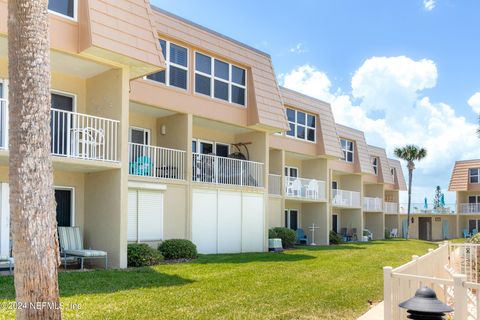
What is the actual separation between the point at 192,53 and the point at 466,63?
11497 mm

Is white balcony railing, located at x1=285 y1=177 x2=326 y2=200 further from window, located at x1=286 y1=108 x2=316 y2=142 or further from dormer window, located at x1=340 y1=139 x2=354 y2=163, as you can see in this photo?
dormer window, located at x1=340 y1=139 x2=354 y2=163

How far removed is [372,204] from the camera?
128 ft

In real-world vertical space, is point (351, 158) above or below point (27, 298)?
above

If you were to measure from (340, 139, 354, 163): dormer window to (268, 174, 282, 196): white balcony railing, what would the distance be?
1168 cm

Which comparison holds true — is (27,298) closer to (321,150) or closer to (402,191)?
(321,150)

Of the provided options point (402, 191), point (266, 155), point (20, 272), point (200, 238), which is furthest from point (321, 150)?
point (20, 272)

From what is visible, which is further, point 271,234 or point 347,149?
point 347,149

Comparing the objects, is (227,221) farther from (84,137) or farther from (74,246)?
(84,137)

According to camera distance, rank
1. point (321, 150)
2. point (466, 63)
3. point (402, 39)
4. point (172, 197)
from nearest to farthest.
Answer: point (172, 197) < point (402, 39) < point (466, 63) < point (321, 150)

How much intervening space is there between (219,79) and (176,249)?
7.45 meters

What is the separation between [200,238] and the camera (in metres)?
18.9

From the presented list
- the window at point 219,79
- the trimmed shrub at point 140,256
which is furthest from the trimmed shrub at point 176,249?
the window at point 219,79

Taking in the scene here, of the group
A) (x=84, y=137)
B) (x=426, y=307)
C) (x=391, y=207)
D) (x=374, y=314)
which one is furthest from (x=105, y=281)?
(x=391, y=207)

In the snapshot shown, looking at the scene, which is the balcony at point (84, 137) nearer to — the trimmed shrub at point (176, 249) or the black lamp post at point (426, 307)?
the trimmed shrub at point (176, 249)
